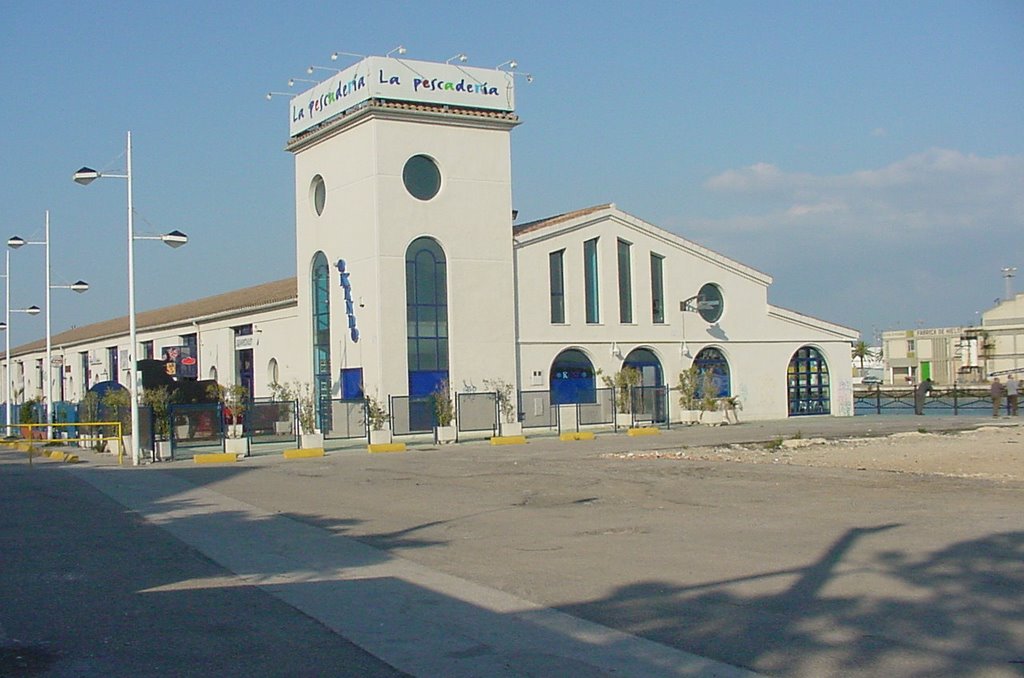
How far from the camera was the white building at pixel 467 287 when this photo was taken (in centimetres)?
4159

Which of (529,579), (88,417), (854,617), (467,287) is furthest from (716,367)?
(854,617)

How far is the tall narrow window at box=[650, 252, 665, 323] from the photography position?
158 ft

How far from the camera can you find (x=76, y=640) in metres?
9.23

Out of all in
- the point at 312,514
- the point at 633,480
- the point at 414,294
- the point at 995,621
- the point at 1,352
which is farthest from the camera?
the point at 1,352

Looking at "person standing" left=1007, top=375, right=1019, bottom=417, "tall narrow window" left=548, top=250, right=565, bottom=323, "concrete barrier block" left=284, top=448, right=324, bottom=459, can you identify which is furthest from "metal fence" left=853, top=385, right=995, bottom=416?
"concrete barrier block" left=284, top=448, right=324, bottom=459

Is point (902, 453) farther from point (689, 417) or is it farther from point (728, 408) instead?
point (728, 408)

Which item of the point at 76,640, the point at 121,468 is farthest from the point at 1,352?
the point at 76,640

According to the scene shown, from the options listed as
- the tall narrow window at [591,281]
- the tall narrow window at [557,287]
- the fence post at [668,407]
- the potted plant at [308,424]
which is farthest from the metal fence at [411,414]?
the fence post at [668,407]

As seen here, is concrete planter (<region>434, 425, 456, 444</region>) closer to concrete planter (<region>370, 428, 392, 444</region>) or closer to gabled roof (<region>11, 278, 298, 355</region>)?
concrete planter (<region>370, 428, 392, 444</region>)

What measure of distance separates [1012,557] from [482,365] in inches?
1262

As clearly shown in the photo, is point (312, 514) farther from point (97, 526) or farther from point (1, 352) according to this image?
point (1, 352)

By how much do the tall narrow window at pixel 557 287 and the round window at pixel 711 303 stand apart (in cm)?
681

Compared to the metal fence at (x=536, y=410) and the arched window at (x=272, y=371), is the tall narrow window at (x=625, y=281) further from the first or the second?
the arched window at (x=272, y=371)

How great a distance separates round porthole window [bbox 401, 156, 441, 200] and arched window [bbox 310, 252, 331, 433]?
495 cm
